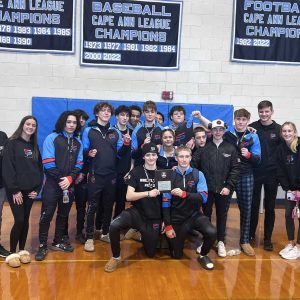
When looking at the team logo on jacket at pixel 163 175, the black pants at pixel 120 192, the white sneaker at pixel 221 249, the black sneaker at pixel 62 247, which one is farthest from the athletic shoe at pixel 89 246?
the white sneaker at pixel 221 249

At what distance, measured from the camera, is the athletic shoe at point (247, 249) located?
4035 millimetres

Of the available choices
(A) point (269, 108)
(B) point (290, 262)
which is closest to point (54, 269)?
(B) point (290, 262)

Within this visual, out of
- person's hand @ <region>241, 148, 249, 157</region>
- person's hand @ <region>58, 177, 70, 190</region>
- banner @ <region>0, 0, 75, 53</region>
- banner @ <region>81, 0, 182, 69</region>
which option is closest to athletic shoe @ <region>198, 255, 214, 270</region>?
person's hand @ <region>241, 148, 249, 157</region>

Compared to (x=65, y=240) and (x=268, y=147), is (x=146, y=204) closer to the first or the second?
(x=65, y=240)

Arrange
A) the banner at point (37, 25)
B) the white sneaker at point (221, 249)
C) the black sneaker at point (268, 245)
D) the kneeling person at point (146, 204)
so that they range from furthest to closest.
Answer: the banner at point (37, 25) → the black sneaker at point (268, 245) → the white sneaker at point (221, 249) → the kneeling person at point (146, 204)

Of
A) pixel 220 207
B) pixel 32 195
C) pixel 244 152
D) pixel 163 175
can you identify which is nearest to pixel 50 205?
pixel 32 195

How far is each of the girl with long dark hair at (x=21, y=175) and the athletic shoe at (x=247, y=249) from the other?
2494mm

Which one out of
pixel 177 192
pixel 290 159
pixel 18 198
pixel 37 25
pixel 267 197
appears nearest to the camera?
pixel 18 198

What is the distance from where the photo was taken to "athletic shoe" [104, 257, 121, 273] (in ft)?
11.5

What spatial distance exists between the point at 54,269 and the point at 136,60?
4052mm

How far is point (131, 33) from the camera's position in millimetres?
6129

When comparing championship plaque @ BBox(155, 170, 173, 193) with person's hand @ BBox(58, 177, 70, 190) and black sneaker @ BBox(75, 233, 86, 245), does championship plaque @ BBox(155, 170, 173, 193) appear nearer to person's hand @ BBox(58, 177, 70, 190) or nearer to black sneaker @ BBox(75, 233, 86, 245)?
person's hand @ BBox(58, 177, 70, 190)

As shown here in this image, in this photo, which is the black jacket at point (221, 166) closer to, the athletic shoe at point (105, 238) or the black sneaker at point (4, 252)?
the athletic shoe at point (105, 238)

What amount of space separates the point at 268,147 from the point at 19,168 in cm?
288
